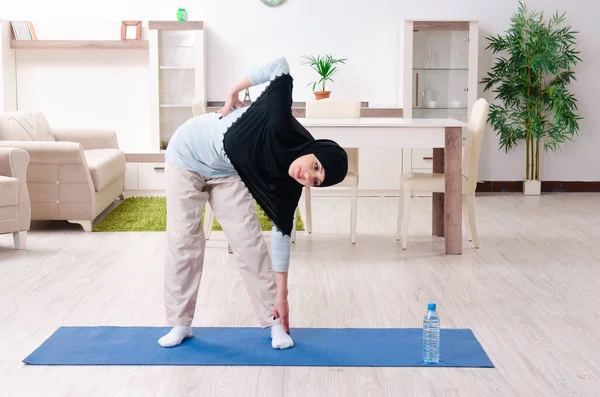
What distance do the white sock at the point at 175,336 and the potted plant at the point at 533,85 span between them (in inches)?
203

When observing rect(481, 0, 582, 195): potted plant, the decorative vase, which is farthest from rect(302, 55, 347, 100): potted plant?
rect(481, 0, 582, 195): potted plant

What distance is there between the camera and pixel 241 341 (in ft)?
10.2

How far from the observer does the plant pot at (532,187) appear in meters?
7.72

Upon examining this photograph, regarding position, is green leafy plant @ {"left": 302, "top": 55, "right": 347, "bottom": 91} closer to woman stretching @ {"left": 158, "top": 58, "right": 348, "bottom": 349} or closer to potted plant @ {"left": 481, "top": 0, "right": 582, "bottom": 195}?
potted plant @ {"left": 481, "top": 0, "right": 582, "bottom": 195}

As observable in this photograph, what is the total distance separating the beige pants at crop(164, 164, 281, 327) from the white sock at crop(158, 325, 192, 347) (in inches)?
0.9

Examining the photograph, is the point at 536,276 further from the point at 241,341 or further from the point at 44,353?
the point at 44,353

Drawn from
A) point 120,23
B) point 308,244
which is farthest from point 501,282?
point 120,23

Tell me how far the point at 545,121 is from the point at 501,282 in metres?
3.91

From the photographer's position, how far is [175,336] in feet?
10.0

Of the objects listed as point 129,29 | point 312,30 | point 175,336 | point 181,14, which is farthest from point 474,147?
point 129,29

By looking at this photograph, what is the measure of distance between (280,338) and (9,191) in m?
2.46

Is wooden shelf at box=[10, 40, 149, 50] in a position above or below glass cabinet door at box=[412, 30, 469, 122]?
above

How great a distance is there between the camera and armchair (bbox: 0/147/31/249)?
482 centimetres

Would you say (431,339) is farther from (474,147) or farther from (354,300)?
(474,147)
